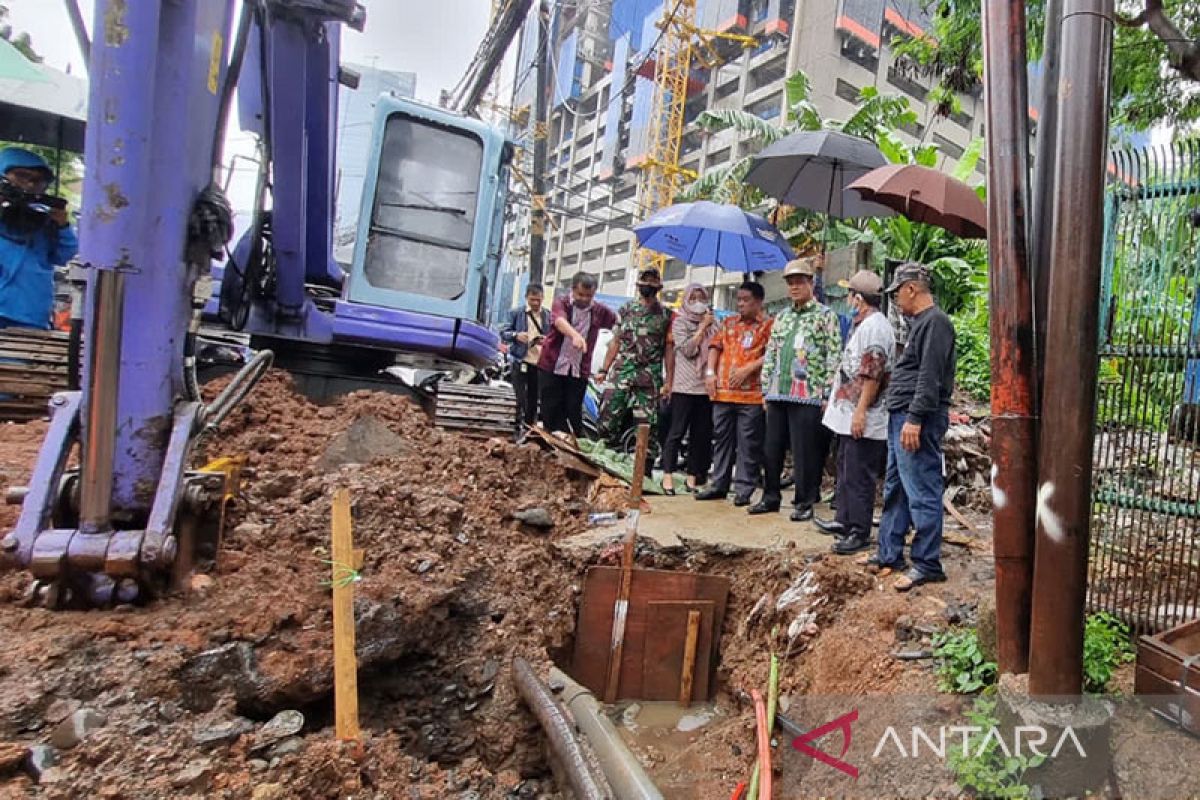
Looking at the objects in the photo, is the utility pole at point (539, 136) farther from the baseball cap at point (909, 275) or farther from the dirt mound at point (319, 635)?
the baseball cap at point (909, 275)

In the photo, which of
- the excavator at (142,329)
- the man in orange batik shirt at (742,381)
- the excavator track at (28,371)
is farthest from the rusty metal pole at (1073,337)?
the excavator track at (28,371)

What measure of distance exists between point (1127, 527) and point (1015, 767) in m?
1.44

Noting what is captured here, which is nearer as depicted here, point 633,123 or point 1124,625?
point 1124,625

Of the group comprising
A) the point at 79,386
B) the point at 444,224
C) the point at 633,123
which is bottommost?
the point at 79,386

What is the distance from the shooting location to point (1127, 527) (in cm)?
265

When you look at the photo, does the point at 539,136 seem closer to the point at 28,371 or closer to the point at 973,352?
the point at 973,352

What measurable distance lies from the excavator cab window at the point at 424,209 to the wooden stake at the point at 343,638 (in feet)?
8.86

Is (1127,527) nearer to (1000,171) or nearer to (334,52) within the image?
(1000,171)

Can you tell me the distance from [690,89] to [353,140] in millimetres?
29032

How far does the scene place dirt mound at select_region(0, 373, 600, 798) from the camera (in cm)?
183

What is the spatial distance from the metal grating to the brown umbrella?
1.68 m

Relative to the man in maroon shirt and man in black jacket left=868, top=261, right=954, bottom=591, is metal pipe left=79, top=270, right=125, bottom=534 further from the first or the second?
the man in maroon shirt

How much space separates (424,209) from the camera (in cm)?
490

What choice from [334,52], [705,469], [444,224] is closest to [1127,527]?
[705,469]
